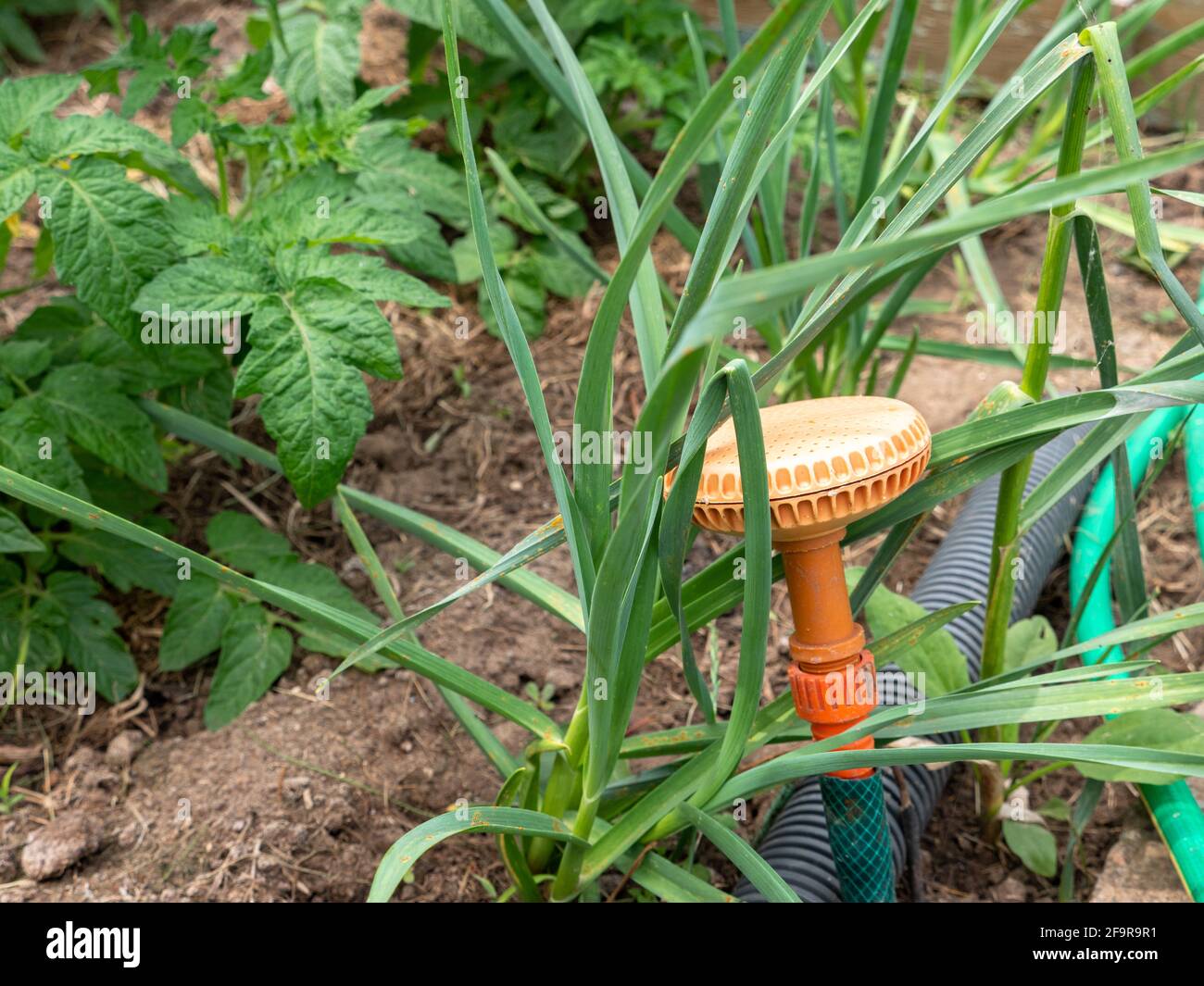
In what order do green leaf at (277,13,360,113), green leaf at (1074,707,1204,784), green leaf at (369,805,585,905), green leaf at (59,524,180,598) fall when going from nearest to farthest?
green leaf at (369,805,585,905) → green leaf at (1074,707,1204,784) → green leaf at (59,524,180,598) → green leaf at (277,13,360,113)

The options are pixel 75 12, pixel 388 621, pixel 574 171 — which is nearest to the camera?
pixel 388 621

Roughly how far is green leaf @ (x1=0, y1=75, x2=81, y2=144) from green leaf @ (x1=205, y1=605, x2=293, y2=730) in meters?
0.62

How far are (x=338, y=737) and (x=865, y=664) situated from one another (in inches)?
Answer: 26.6

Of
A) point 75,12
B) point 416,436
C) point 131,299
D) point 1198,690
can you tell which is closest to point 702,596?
point 1198,690

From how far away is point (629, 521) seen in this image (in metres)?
0.80

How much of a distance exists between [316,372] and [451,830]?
0.56 m

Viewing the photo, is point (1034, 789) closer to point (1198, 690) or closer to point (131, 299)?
point (1198, 690)

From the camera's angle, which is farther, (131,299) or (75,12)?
(75,12)

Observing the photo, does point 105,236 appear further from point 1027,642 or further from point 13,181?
point 1027,642

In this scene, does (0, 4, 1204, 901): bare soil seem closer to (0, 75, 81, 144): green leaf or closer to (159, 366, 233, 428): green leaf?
(159, 366, 233, 428): green leaf

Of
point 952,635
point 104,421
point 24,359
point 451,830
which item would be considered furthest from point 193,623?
point 952,635

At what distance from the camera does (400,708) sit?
1.42 m

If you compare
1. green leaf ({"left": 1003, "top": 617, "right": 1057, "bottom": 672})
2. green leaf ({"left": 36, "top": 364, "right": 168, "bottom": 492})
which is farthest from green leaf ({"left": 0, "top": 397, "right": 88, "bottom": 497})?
green leaf ({"left": 1003, "top": 617, "right": 1057, "bottom": 672})

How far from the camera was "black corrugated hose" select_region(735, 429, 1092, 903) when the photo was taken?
119cm
